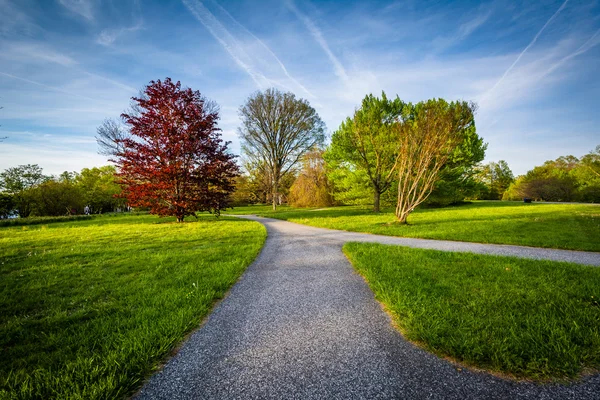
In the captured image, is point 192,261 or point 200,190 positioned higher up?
point 200,190

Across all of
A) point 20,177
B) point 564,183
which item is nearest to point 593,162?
point 564,183

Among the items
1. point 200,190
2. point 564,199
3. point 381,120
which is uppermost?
point 381,120

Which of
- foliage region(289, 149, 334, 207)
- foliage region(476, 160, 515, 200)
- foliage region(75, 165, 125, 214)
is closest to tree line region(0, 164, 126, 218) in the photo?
foliage region(75, 165, 125, 214)

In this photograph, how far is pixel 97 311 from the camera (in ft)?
10.9

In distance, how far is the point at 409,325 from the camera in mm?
2857

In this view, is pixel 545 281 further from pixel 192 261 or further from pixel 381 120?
pixel 381 120

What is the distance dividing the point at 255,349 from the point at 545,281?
16.8ft

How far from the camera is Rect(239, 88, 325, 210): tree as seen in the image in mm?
25234

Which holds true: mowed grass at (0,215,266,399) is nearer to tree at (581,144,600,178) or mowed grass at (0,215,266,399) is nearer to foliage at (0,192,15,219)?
foliage at (0,192,15,219)

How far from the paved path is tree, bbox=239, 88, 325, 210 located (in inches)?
940

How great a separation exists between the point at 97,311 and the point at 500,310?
5654 millimetres

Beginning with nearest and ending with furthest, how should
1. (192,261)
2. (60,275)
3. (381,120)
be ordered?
(60,275) → (192,261) → (381,120)

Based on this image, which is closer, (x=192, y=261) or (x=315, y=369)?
(x=315, y=369)

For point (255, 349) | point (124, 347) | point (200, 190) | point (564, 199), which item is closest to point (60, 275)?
point (124, 347)
